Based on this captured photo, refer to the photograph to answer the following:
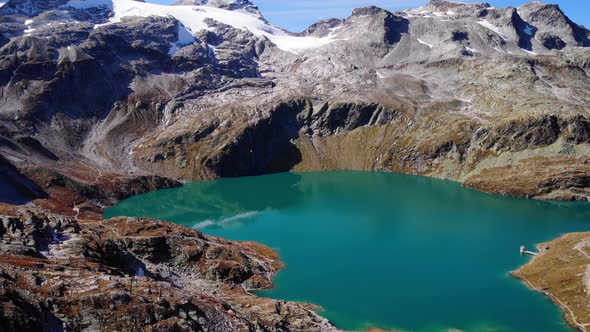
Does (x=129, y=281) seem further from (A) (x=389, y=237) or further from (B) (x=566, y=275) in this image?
(A) (x=389, y=237)

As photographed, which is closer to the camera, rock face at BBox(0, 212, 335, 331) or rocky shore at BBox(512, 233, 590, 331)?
rock face at BBox(0, 212, 335, 331)

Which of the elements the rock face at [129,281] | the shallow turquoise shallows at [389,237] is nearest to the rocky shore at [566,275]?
the shallow turquoise shallows at [389,237]

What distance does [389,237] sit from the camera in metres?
93.3

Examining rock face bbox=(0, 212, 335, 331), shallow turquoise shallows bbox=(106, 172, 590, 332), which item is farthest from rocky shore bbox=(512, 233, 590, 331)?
rock face bbox=(0, 212, 335, 331)

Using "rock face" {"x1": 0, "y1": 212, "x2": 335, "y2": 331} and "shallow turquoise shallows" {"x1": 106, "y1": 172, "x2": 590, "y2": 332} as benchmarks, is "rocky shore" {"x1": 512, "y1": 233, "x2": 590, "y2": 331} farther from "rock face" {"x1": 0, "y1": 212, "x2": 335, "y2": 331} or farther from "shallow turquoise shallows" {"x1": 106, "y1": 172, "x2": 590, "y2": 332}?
"rock face" {"x1": 0, "y1": 212, "x2": 335, "y2": 331}

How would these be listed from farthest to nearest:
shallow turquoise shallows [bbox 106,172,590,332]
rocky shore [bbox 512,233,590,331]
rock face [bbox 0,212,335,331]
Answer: shallow turquoise shallows [bbox 106,172,590,332], rocky shore [bbox 512,233,590,331], rock face [bbox 0,212,335,331]

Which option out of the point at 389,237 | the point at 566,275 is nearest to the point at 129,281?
the point at 566,275

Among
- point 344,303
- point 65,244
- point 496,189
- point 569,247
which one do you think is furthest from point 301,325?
point 496,189

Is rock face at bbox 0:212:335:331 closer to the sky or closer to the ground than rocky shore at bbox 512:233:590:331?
closer to the ground

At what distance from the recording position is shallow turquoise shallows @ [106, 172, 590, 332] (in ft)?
197

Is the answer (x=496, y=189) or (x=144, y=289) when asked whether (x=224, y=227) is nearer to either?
(x=144, y=289)

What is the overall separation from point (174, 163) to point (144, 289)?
13925 centimetres

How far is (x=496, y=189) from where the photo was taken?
138750 mm

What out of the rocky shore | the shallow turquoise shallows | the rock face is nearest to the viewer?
the rock face
